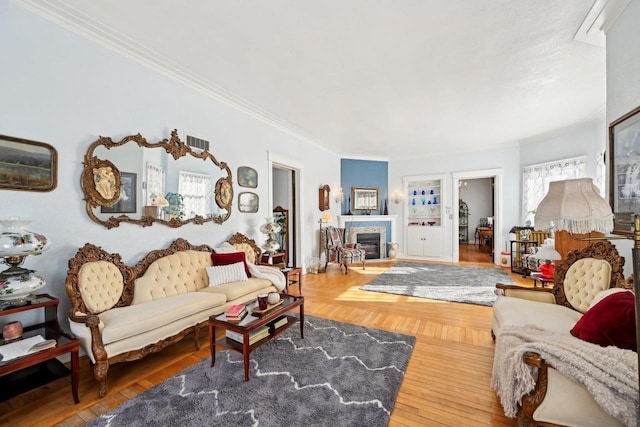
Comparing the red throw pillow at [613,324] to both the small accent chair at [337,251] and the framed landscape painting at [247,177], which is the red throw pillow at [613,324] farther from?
the small accent chair at [337,251]

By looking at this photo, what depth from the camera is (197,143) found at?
357 centimetres

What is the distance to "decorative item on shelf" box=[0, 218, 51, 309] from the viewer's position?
1841mm

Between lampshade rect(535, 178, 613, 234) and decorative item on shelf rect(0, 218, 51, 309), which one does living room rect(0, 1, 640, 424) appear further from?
lampshade rect(535, 178, 613, 234)

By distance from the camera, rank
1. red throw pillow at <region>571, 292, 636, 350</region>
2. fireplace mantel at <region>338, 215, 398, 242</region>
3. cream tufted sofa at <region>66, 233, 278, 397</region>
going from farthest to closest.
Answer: fireplace mantel at <region>338, 215, 398, 242</region> < cream tufted sofa at <region>66, 233, 278, 397</region> < red throw pillow at <region>571, 292, 636, 350</region>

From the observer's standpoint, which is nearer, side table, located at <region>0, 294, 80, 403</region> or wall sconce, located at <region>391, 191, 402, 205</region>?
side table, located at <region>0, 294, 80, 403</region>

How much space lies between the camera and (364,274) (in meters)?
5.90

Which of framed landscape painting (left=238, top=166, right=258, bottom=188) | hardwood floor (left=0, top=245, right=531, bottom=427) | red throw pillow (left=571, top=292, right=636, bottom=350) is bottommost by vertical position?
hardwood floor (left=0, top=245, right=531, bottom=427)

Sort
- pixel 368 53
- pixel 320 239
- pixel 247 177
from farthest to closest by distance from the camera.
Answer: pixel 320 239 < pixel 247 177 < pixel 368 53

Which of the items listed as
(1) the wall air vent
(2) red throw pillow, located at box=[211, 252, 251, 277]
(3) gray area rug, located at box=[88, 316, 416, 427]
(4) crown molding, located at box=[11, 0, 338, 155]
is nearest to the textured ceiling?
(4) crown molding, located at box=[11, 0, 338, 155]

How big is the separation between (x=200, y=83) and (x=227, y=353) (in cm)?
332

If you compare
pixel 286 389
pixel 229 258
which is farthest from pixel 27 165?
pixel 286 389

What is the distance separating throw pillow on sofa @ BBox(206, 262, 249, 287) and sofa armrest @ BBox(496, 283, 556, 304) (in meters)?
3.03

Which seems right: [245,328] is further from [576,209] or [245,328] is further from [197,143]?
[197,143]

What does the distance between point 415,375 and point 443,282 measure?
10.8ft
